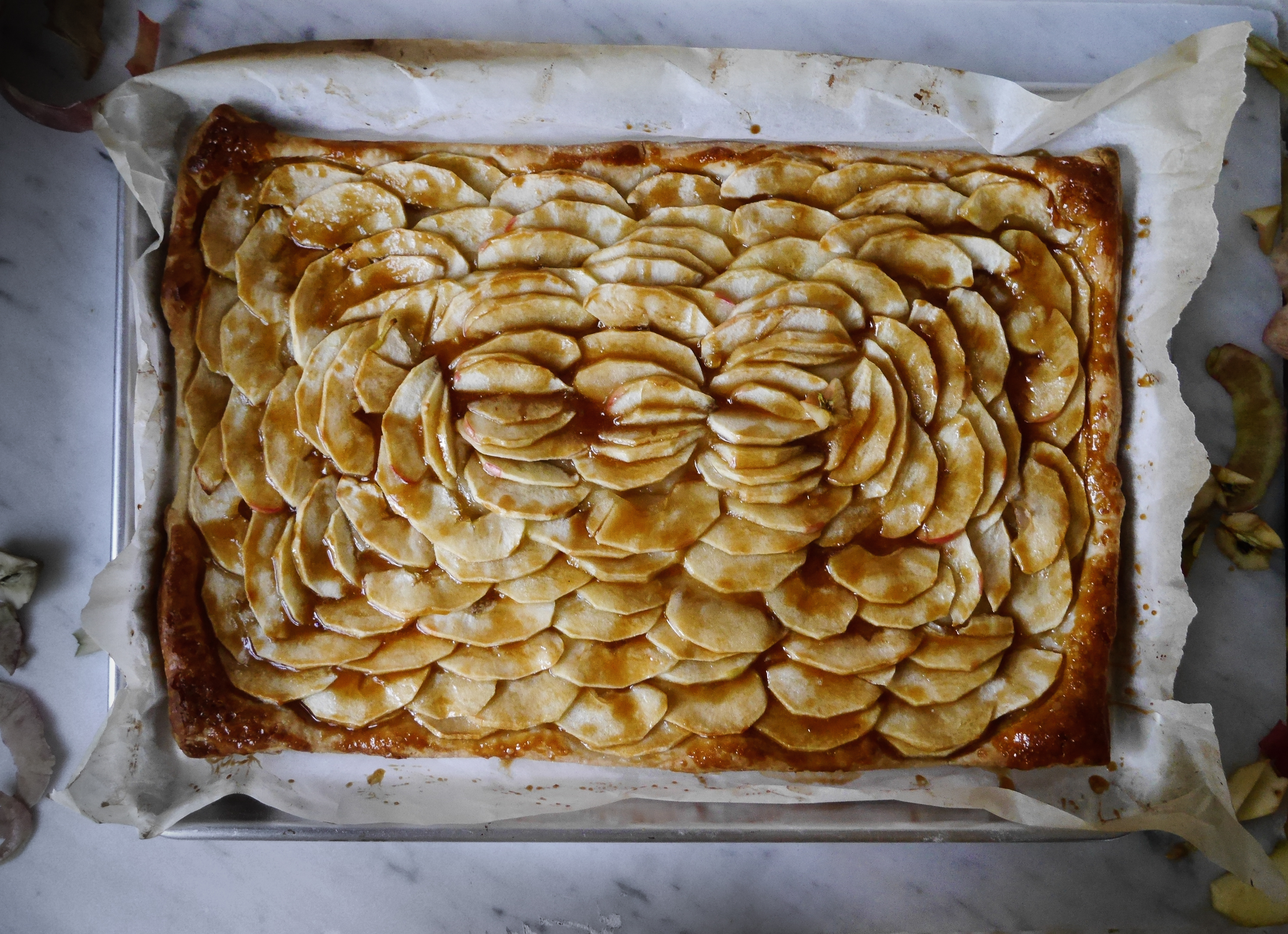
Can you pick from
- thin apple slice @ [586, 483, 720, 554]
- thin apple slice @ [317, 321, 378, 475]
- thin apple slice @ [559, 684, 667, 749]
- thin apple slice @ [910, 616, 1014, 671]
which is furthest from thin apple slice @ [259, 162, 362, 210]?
thin apple slice @ [910, 616, 1014, 671]

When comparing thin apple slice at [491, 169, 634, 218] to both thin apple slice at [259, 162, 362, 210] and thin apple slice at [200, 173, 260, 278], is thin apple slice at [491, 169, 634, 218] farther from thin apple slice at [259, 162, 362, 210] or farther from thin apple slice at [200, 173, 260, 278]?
thin apple slice at [200, 173, 260, 278]

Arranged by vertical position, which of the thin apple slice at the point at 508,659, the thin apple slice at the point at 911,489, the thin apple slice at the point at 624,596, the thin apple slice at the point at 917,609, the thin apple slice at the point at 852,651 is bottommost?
the thin apple slice at the point at 508,659

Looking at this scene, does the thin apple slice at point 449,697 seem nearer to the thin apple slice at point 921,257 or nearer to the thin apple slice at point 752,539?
the thin apple slice at point 752,539

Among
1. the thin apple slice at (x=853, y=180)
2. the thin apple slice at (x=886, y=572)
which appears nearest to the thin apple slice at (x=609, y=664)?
the thin apple slice at (x=886, y=572)

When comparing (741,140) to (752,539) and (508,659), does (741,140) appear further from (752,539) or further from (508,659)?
(508,659)

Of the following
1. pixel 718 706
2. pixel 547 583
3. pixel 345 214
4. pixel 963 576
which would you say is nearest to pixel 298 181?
pixel 345 214

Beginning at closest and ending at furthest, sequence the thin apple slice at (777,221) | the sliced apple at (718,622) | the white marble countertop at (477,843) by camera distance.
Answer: the sliced apple at (718,622), the thin apple slice at (777,221), the white marble countertop at (477,843)

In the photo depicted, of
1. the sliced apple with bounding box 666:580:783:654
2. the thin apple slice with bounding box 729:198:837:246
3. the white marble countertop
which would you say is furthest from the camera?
the white marble countertop
